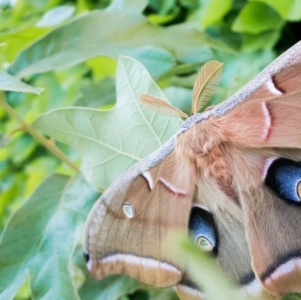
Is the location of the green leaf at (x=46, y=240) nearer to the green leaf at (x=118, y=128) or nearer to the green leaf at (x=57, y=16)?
the green leaf at (x=118, y=128)

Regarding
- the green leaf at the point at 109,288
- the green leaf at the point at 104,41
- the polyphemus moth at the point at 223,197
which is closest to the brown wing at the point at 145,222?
the polyphemus moth at the point at 223,197

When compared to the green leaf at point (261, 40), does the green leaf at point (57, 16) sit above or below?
above

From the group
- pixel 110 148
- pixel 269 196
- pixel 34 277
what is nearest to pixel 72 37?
pixel 110 148

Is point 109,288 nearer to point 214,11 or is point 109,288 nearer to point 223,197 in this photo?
point 223,197

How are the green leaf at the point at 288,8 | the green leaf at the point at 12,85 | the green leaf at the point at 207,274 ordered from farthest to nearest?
the green leaf at the point at 288,8, the green leaf at the point at 12,85, the green leaf at the point at 207,274

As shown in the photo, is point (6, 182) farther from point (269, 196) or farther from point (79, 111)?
point (269, 196)

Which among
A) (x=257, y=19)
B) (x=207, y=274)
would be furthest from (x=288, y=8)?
(x=207, y=274)

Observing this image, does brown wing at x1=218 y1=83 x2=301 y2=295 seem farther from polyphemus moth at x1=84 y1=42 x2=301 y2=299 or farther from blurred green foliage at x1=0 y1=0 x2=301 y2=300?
blurred green foliage at x1=0 y1=0 x2=301 y2=300

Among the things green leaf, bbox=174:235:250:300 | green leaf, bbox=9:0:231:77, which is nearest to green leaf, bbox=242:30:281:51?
green leaf, bbox=9:0:231:77
